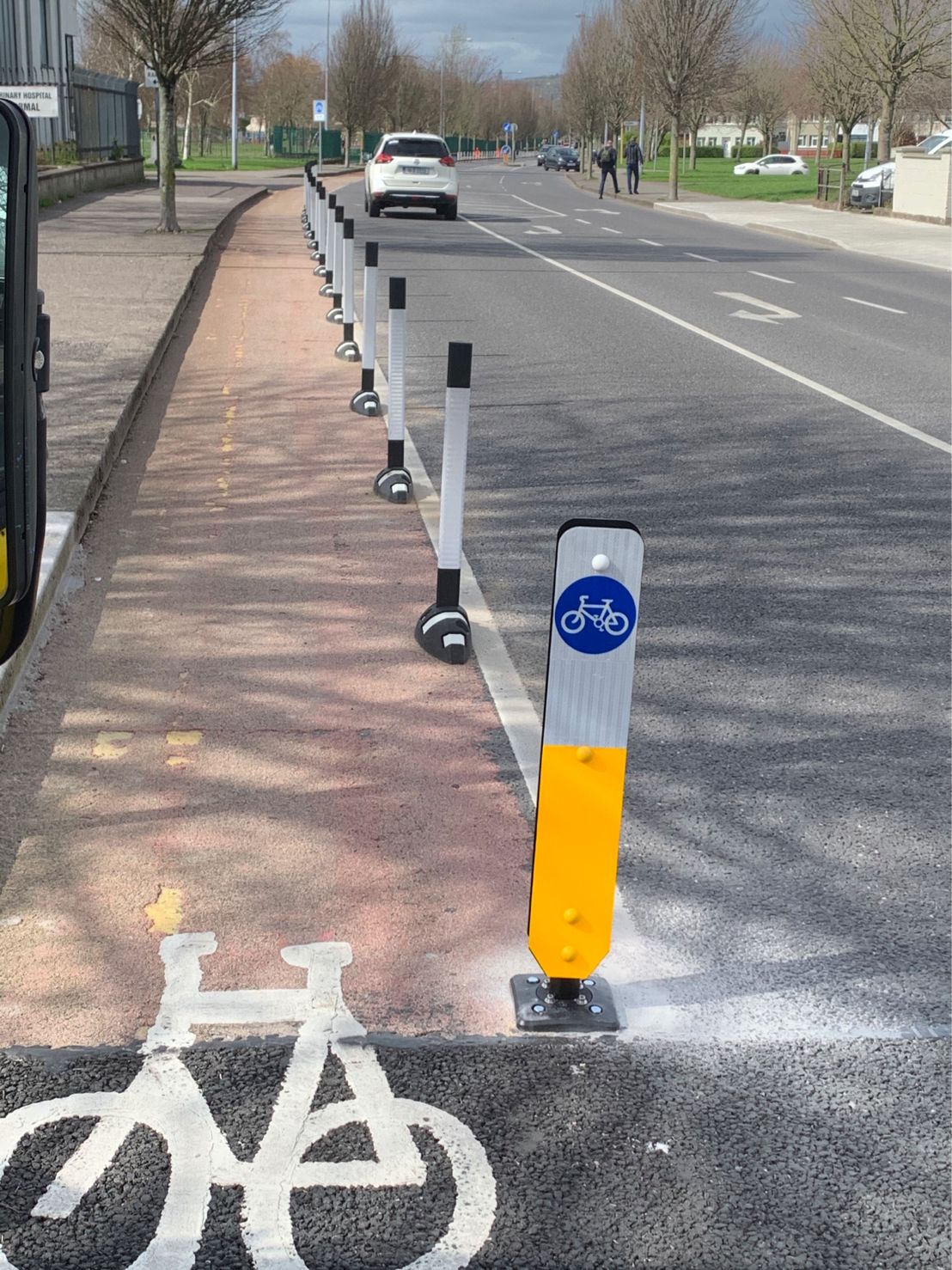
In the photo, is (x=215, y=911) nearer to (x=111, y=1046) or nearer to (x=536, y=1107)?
(x=111, y=1046)

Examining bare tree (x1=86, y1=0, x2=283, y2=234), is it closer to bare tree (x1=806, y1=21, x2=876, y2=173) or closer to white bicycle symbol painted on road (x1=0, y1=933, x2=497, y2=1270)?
white bicycle symbol painted on road (x1=0, y1=933, x2=497, y2=1270)

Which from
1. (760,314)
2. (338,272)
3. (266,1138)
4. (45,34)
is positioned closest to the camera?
(266,1138)

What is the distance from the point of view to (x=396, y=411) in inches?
286

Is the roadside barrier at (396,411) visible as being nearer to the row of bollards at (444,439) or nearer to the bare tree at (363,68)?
the row of bollards at (444,439)

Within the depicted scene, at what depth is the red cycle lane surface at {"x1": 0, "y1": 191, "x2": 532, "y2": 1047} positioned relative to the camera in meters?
3.25

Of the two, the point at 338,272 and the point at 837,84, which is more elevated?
the point at 837,84

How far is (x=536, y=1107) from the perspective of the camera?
9.20 feet

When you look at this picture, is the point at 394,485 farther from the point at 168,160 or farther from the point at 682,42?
the point at 682,42

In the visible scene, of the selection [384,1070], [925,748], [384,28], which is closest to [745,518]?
[925,748]

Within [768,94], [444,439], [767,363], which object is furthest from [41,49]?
[768,94]

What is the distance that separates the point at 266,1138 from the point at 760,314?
14.8 metres

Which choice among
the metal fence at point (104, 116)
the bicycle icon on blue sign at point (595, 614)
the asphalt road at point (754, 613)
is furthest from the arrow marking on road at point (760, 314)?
the metal fence at point (104, 116)

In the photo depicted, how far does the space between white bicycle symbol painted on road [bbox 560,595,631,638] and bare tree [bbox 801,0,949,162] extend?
43.1 metres

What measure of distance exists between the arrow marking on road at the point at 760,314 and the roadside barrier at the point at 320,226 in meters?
4.99
